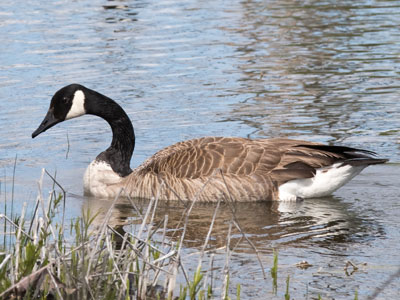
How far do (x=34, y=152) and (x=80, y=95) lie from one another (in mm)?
1605

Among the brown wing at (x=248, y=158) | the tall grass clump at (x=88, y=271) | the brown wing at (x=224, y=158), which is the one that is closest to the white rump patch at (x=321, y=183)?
the brown wing at (x=248, y=158)

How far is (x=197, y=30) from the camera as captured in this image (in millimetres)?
21062

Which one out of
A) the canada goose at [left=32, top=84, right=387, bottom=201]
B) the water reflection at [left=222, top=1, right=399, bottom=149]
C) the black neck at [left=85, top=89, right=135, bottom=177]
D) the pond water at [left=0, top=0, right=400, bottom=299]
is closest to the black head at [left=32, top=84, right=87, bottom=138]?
the black neck at [left=85, top=89, right=135, bottom=177]

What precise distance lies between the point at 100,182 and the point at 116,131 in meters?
0.85

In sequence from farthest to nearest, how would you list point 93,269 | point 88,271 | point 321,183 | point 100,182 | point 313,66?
point 313,66, point 100,182, point 321,183, point 93,269, point 88,271

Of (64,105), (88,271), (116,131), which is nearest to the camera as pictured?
(88,271)

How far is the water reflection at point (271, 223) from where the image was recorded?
328 inches

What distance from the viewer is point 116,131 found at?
11289 mm

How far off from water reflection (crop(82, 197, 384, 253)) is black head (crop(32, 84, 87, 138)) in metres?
1.25

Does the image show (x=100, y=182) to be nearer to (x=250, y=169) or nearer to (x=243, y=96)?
(x=250, y=169)

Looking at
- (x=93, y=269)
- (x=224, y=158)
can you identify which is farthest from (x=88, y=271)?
(x=224, y=158)

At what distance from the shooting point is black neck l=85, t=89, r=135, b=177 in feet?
36.6

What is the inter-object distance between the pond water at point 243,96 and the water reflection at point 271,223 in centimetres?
2

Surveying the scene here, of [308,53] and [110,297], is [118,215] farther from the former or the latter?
[308,53]
